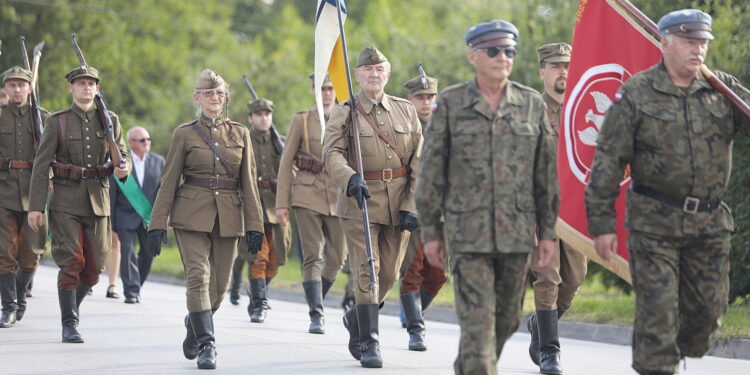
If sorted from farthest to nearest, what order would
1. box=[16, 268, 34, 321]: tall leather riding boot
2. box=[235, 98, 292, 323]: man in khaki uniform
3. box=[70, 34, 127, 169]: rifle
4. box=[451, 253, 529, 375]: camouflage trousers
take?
box=[235, 98, 292, 323]: man in khaki uniform → box=[16, 268, 34, 321]: tall leather riding boot → box=[70, 34, 127, 169]: rifle → box=[451, 253, 529, 375]: camouflage trousers

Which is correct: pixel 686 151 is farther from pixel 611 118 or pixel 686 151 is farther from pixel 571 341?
pixel 571 341

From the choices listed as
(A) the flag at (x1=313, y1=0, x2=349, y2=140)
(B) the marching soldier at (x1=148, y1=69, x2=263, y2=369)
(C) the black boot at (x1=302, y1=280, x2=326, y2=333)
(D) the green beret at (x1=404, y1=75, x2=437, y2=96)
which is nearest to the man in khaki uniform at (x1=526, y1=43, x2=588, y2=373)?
(A) the flag at (x1=313, y1=0, x2=349, y2=140)

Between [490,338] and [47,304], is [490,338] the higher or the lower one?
the higher one

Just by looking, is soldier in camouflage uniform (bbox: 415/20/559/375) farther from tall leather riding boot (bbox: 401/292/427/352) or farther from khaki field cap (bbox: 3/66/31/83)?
khaki field cap (bbox: 3/66/31/83)

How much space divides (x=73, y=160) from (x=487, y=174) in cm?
517

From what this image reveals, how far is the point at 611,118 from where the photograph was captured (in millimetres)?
6887

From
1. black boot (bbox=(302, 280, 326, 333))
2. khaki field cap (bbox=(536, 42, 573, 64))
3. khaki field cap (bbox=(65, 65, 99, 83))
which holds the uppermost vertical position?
khaki field cap (bbox=(536, 42, 573, 64))

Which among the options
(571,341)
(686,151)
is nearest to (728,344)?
(571,341)

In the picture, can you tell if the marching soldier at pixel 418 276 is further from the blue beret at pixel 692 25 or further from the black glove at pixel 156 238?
the blue beret at pixel 692 25

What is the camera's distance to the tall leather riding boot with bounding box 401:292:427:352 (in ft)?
35.7

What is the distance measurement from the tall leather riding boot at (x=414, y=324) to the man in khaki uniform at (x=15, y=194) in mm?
3540

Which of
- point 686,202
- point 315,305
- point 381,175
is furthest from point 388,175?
point 686,202

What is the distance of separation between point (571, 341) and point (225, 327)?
321 cm

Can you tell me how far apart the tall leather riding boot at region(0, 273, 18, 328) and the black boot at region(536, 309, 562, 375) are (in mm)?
5195
